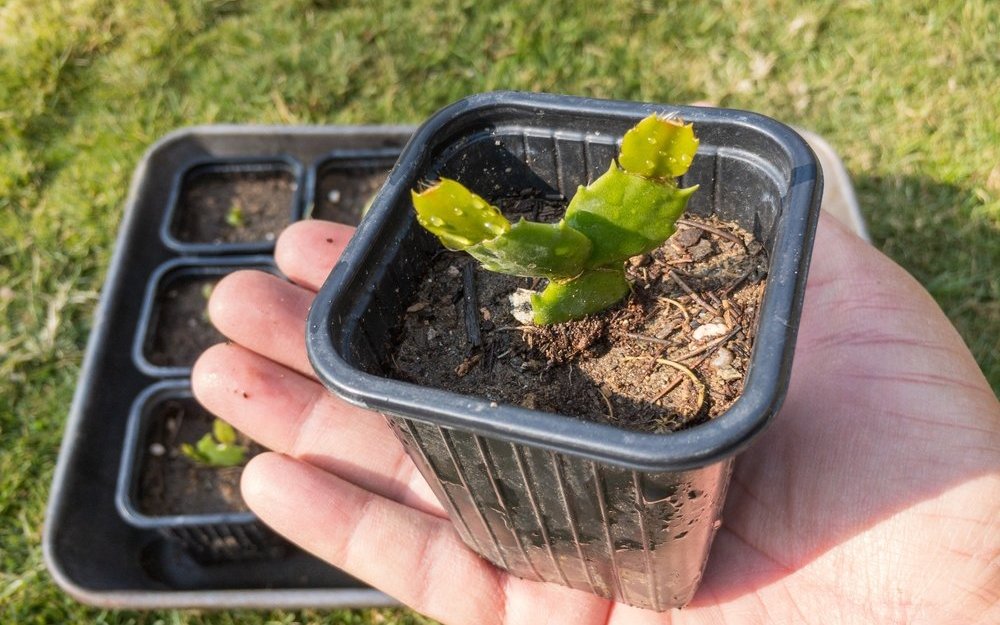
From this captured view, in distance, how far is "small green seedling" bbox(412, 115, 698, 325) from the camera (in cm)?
95

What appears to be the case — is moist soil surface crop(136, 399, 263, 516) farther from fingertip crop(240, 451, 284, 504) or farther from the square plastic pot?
fingertip crop(240, 451, 284, 504)

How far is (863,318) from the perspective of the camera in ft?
4.96

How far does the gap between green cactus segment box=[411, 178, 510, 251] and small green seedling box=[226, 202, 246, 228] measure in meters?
1.73

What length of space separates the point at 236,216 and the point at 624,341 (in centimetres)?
170

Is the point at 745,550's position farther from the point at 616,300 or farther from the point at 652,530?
the point at 616,300

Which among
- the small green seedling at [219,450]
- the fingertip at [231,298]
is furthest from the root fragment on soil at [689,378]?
the small green seedling at [219,450]

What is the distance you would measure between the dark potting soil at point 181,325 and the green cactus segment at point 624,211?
156cm

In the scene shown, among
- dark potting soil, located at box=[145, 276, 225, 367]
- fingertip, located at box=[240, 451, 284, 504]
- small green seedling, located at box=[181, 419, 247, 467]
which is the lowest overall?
small green seedling, located at box=[181, 419, 247, 467]

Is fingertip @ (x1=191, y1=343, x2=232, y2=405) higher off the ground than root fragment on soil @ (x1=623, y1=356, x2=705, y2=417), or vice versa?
root fragment on soil @ (x1=623, y1=356, x2=705, y2=417)

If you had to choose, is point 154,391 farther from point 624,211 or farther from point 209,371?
point 624,211

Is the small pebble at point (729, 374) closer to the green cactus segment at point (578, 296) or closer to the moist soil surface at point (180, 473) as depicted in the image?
the green cactus segment at point (578, 296)

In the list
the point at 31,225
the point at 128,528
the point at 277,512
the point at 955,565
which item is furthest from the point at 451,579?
the point at 31,225

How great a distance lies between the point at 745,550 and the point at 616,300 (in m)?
0.59

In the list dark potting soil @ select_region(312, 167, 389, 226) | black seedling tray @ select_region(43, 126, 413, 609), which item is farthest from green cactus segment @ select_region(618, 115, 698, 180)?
dark potting soil @ select_region(312, 167, 389, 226)
